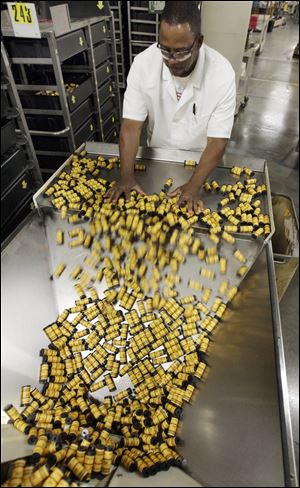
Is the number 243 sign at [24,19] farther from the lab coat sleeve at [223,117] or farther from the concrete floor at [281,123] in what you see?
the lab coat sleeve at [223,117]

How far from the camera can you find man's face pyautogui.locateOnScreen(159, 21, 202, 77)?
4.26 feet

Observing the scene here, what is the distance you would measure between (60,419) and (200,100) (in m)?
1.81

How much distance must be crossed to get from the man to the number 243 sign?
1.07 metres

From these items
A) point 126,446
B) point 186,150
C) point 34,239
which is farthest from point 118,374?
point 186,150

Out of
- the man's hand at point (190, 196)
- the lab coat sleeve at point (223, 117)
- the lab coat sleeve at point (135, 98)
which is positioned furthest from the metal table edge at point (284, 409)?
the lab coat sleeve at point (135, 98)

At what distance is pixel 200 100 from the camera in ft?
5.90

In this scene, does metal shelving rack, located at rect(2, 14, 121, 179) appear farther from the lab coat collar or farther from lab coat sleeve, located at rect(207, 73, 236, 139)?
lab coat sleeve, located at rect(207, 73, 236, 139)

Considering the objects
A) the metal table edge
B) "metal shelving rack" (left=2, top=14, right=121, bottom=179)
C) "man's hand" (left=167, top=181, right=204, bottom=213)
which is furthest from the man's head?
"metal shelving rack" (left=2, top=14, right=121, bottom=179)

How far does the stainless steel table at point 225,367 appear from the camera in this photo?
3.31 feet

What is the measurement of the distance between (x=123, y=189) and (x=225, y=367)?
1.02 meters

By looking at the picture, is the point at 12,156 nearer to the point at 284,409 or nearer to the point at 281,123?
the point at 281,123

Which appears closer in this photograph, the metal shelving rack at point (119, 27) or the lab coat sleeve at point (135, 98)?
the lab coat sleeve at point (135, 98)

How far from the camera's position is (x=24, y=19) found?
2273 millimetres

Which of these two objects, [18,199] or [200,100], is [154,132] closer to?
[200,100]
